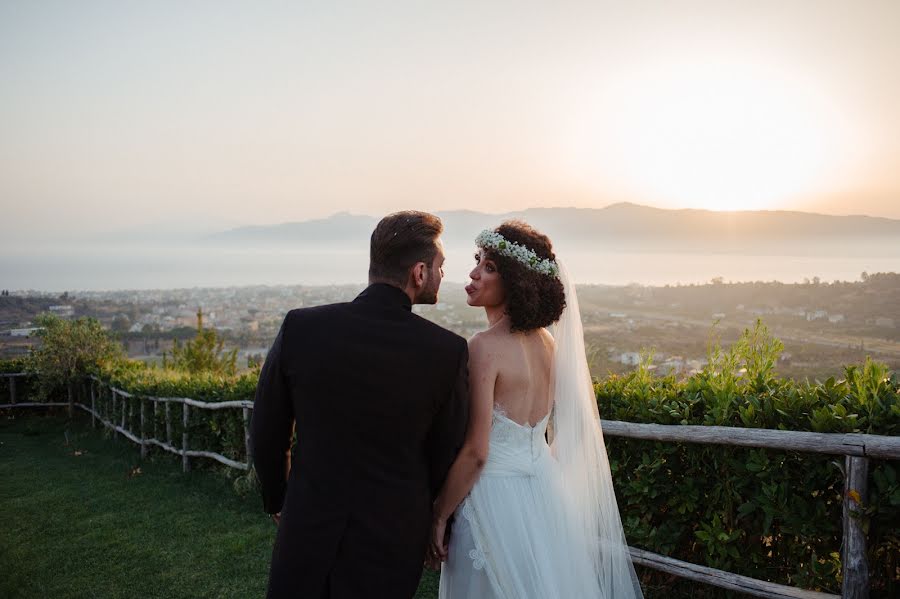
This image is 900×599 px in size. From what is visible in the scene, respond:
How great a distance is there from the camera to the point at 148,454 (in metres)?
11.7

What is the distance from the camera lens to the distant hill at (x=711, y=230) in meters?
24.2

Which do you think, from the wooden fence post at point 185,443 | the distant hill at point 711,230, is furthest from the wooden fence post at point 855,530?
the wooden fence post at point 185,443

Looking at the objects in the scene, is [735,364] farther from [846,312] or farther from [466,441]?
[846,312]

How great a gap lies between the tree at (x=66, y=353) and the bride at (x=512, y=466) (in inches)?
617

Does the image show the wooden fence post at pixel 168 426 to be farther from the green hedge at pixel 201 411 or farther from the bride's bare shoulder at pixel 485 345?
the bride's bare shoulder at pixel 485 345

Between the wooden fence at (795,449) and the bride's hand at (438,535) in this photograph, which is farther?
the wooden fence at (795,449)

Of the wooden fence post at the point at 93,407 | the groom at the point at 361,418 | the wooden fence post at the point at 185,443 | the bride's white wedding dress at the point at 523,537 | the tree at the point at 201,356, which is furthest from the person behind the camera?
the tree at the point at 201,356

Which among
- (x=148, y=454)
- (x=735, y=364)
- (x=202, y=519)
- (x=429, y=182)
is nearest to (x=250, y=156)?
(x=429, y=182)

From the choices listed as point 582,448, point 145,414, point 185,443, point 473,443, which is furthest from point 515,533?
point 145,414

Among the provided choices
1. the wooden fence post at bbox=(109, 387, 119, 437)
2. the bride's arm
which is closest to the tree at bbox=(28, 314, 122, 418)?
the wooden fence post at bbox=(109, 387, 119, 437)

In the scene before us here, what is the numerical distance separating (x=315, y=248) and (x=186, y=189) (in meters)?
65.9

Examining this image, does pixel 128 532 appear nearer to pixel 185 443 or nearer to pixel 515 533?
pixel 185 443

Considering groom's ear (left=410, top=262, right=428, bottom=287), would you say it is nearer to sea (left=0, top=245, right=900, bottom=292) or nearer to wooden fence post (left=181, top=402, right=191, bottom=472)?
wooden fence post (left=181, top=402, right=191, bottom=472)

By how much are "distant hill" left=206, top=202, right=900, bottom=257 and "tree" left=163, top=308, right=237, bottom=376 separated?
314 inches
